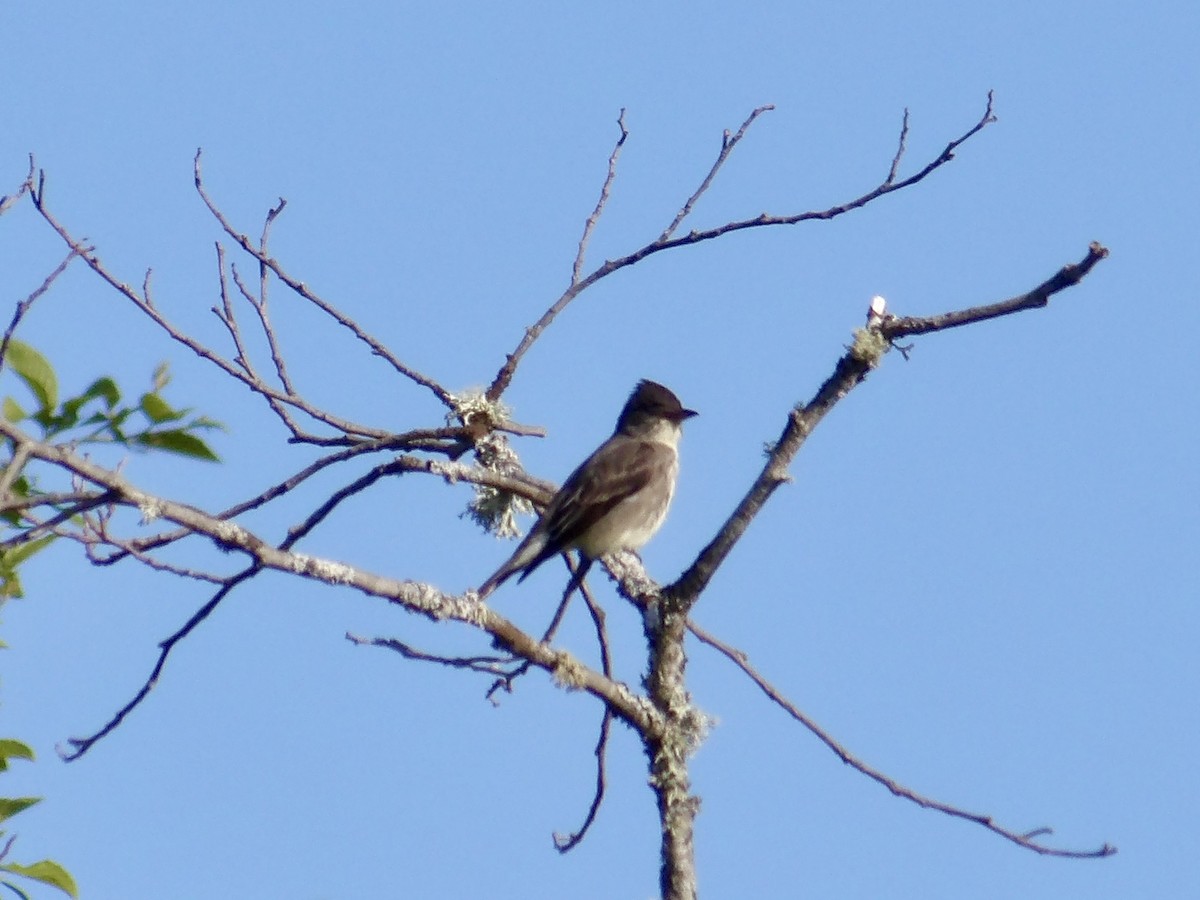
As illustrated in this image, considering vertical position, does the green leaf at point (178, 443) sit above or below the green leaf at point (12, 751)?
above

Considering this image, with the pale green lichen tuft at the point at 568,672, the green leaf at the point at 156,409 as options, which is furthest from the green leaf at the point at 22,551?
the pale green lichen tuft at the point at 568,672

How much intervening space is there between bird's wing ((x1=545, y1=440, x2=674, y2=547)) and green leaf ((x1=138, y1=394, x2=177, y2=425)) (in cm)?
301

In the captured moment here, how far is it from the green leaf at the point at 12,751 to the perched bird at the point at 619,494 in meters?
2.47

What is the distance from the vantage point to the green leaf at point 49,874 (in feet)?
11.9

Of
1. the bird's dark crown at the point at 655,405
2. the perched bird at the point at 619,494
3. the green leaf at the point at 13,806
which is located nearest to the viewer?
the green leaf at the point at 13,806

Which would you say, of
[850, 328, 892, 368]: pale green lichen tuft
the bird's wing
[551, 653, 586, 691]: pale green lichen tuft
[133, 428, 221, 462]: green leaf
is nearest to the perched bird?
the bird's wing

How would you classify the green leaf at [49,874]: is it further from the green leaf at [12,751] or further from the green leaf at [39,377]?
the green leaf at [39,377]

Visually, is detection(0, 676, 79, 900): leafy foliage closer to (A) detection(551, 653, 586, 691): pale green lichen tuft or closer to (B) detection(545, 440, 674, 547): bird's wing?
(A) detection(551, 653, 586, 691): pale green lichen tuft

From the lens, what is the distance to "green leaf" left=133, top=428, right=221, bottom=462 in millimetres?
3682

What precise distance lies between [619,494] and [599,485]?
12 cm

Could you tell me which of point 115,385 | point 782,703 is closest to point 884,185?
point 782,703

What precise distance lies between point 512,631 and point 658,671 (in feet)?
2.22

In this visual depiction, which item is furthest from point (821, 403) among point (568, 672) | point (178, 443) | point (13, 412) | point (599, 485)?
point (599, 485)

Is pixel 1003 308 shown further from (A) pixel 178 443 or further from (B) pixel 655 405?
(B) pixel 655 405
